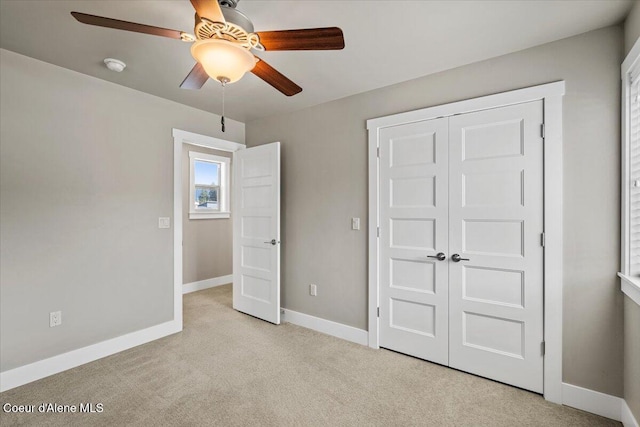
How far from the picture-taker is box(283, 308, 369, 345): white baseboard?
3064mm

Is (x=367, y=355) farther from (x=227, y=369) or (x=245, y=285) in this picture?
(x=245, y=285)

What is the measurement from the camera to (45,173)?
2.48 meters

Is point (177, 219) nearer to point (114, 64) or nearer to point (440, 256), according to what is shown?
point (114, 64)

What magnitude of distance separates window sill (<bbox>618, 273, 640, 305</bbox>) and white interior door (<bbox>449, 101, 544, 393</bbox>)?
1.38ft

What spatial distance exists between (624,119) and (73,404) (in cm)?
403

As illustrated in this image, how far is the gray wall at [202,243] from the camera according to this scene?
16.4 feet

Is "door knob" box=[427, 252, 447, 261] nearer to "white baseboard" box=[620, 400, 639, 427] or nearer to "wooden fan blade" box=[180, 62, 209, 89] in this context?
"white baseboard" box=[620, 400, 639, 427]

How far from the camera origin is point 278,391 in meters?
2.24

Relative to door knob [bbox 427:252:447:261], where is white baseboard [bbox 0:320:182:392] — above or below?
below

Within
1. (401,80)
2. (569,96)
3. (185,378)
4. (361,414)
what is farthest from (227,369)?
(569,96)

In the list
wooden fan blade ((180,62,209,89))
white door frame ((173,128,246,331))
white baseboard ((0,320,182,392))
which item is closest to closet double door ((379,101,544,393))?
wooden fan blade ((180,62,209,89))

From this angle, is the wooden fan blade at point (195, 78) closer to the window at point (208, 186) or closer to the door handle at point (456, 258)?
the door handle at point (456, 258)

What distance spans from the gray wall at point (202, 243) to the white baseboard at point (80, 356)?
1.81 meters

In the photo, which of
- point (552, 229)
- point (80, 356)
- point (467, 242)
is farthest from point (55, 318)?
point (552, 229)
